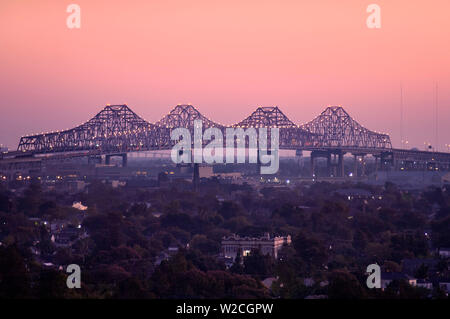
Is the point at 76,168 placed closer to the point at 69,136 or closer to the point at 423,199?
the point at 69,136

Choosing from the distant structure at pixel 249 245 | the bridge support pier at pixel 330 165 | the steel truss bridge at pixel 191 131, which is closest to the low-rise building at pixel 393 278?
the distant structure at pixel 249 245

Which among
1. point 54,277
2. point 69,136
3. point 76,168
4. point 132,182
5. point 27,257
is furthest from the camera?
point 76,168

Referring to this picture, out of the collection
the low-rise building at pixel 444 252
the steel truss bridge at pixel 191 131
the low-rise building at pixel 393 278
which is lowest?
the low-rise building at pixel 444 252

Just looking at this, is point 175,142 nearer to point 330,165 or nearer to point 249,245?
point 330,165

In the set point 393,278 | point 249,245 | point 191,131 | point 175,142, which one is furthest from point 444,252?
point 191,131

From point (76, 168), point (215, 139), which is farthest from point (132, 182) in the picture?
point (76, 168)

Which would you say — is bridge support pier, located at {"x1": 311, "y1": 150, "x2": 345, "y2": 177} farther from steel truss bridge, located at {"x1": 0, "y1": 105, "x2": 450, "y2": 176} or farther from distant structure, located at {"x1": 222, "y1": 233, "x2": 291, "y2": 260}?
distant structure, located at {"x1": 222, "y1": 233, "x2": 291, "y2": 260}

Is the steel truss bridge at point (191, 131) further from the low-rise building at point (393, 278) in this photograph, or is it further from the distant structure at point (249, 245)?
the low-rise building at point (393, 278)
